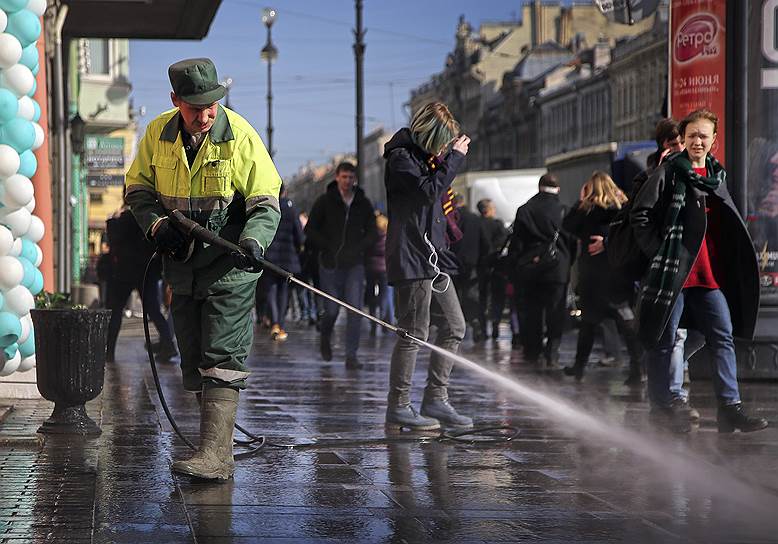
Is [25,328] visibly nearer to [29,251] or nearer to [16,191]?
[29,251]

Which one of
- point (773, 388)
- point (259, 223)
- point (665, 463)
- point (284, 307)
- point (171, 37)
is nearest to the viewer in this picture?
point (259, 223)

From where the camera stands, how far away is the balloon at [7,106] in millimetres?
9039

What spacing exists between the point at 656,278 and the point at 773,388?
11.5 ft

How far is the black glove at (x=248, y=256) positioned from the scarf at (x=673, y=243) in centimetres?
318

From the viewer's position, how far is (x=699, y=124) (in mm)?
8945

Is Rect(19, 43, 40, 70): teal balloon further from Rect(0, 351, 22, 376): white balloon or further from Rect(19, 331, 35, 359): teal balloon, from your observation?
Rect(0, 351, 22, 376): white balloon

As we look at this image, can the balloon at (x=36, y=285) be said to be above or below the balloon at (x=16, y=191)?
below

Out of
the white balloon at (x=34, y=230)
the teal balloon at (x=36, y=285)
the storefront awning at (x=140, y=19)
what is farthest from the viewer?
the storefront awning at (x=140, y=19)

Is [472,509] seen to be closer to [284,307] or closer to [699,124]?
[699,124]

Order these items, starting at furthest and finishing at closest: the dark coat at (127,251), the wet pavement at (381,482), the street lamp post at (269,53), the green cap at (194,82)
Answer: the street lamp post at (269,53) → the dark coat at (127,251) → the green cap at (194,82) → the wet pavement at (381,482)

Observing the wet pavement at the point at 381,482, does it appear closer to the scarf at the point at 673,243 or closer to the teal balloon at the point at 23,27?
the scarf at the point at 673,243

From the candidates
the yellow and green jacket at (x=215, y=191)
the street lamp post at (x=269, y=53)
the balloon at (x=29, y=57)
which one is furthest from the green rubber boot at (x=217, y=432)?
the street lamp post at (x=269, y=53)

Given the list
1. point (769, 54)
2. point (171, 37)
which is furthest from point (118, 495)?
point (171, 37)

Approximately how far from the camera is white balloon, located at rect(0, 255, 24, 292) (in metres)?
8.90
